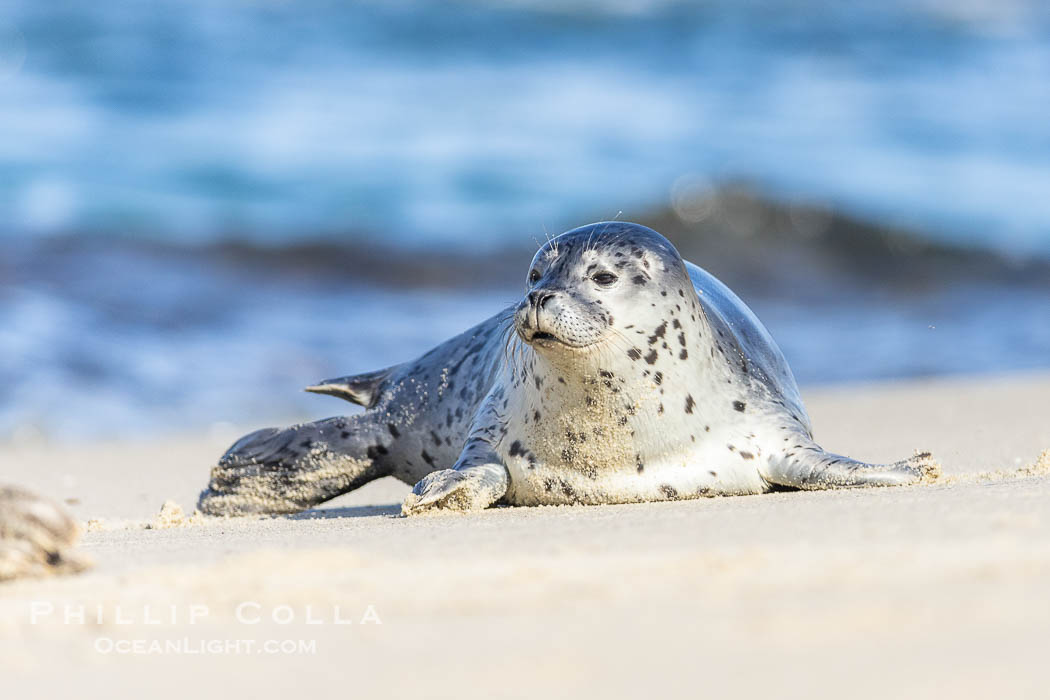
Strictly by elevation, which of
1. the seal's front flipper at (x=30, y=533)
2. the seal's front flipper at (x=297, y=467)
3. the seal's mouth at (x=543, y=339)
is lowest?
the seal's front flipper at (x=30, y=533)

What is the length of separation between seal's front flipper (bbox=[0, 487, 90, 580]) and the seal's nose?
1406 mm

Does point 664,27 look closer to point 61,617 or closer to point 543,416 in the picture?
point 543,416

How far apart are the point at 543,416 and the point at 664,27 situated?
19.6 m

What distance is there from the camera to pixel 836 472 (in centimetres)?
399

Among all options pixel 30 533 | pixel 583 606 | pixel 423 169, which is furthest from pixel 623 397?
pixel 423 169

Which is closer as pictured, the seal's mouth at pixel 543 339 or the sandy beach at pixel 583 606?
the sandy beach at pixel 583 606

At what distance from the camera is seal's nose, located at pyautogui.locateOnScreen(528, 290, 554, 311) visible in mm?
3811

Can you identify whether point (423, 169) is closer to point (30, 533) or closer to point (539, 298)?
point (539, 298)

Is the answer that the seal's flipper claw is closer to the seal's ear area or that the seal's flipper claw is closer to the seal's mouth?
the seal's mouth

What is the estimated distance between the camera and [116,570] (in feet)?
9.98

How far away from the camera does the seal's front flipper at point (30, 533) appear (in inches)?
114

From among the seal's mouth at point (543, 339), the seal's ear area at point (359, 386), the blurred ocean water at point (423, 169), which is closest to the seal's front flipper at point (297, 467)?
the seal's ear area at point (359, 386)

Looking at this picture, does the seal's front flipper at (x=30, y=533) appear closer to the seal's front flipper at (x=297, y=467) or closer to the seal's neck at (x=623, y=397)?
the seal's neck at (x=623, y=397)

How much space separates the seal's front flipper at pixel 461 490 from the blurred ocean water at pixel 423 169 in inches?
158
